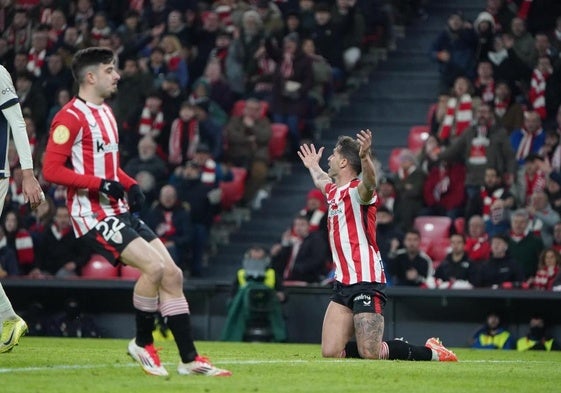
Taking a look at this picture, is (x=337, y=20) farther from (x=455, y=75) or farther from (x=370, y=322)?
(x=370, y=322)

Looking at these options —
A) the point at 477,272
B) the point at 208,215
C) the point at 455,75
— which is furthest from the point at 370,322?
the point at 455,75

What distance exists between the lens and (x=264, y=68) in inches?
874

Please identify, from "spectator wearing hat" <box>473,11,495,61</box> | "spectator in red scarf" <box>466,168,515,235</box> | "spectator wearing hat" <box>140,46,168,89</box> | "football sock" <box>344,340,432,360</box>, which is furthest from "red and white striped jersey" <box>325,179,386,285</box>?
"spectator wearing hat" <box>140,46,168,89</box>

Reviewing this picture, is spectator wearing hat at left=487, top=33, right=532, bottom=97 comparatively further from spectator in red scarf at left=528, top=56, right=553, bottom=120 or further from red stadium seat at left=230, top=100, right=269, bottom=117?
red stadium seat at left=230, top=100, right=269, bottom=117

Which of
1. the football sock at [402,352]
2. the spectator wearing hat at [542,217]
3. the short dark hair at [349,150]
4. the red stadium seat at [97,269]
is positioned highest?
the short dark hair at [349,150]

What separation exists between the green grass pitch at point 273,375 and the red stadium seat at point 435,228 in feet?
19.5

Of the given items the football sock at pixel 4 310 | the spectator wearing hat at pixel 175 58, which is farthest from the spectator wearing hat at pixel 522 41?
the football sock at pixel 4 310

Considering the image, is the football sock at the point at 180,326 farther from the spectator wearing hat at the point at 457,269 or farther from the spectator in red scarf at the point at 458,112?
the spectator in red scarf at the point at 458,112

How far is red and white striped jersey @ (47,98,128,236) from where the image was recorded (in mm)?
9547

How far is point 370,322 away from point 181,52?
39.1 ft

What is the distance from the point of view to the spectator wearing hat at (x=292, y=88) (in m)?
21.1

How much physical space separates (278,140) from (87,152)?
11.7m

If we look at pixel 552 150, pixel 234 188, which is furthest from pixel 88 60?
pixel 234 188

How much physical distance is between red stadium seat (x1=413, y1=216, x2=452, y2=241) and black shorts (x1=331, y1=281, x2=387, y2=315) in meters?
7.00
